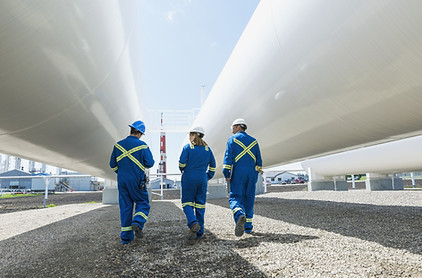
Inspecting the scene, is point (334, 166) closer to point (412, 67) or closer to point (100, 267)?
point (412, 67)

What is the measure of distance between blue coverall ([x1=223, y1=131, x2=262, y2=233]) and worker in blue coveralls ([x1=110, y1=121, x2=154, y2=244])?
924mm

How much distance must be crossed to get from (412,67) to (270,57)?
54.0 inches

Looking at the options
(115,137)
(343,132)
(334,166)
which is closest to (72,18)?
(343,132)

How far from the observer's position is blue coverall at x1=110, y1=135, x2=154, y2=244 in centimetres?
288

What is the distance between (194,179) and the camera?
3121mm

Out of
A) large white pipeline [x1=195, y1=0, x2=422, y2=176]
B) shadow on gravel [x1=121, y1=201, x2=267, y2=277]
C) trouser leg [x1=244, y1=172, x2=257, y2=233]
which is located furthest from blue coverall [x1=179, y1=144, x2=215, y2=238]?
large white pipeline [x1=195, y1=0, x2=422, y2=176]

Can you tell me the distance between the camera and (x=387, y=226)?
324 centimetres

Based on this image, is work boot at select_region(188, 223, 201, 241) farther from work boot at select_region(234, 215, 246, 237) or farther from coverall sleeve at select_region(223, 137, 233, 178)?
coverall sleeve at select_region(223, 137, 233, 178)

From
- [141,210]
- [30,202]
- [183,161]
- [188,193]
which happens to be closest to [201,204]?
[188,193]

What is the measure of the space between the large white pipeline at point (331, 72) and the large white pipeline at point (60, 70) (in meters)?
1.53

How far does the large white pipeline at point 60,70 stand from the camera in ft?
5.19

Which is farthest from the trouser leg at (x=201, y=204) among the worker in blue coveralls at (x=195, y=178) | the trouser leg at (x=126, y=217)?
the trouser leg at (x=126, y=217)

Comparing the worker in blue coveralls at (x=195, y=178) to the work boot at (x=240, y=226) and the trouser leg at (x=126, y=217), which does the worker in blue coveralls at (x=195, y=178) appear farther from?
the trouser leg at (x=126, y=217)

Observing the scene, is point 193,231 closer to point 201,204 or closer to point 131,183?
point 201,204
